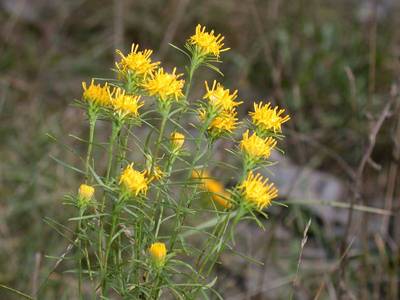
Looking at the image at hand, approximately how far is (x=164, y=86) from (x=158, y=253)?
0.25 m

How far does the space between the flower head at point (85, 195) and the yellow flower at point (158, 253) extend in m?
A: 0.12

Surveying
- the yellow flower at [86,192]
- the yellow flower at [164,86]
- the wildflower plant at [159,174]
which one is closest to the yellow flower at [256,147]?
the wildflower plant at [159,174]

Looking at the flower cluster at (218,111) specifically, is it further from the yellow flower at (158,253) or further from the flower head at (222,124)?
the yellow flower at (158,253)

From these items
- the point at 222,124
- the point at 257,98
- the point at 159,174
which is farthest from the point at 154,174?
the point at 257,98

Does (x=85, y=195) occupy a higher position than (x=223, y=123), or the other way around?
(x=223, y=123)

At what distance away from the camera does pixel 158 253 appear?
3.77ft

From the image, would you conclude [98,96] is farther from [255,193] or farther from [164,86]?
[255,193]

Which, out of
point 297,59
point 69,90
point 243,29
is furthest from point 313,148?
point 69,90

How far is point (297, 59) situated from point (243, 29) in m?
0.49

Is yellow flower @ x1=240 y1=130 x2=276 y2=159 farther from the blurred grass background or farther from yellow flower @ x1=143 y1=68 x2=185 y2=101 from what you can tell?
the blurred grass background

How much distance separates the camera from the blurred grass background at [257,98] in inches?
118

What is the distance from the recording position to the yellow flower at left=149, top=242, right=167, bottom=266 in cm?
115

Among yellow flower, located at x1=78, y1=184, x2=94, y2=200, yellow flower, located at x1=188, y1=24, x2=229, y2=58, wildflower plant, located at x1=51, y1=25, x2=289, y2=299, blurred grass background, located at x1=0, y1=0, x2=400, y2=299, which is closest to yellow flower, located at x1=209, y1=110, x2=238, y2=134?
wildflower plant, located at x1=51, y1=25, x2=289, y2=299

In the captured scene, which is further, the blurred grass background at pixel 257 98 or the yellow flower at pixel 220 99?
the blurred grass background at pixel 257 98
